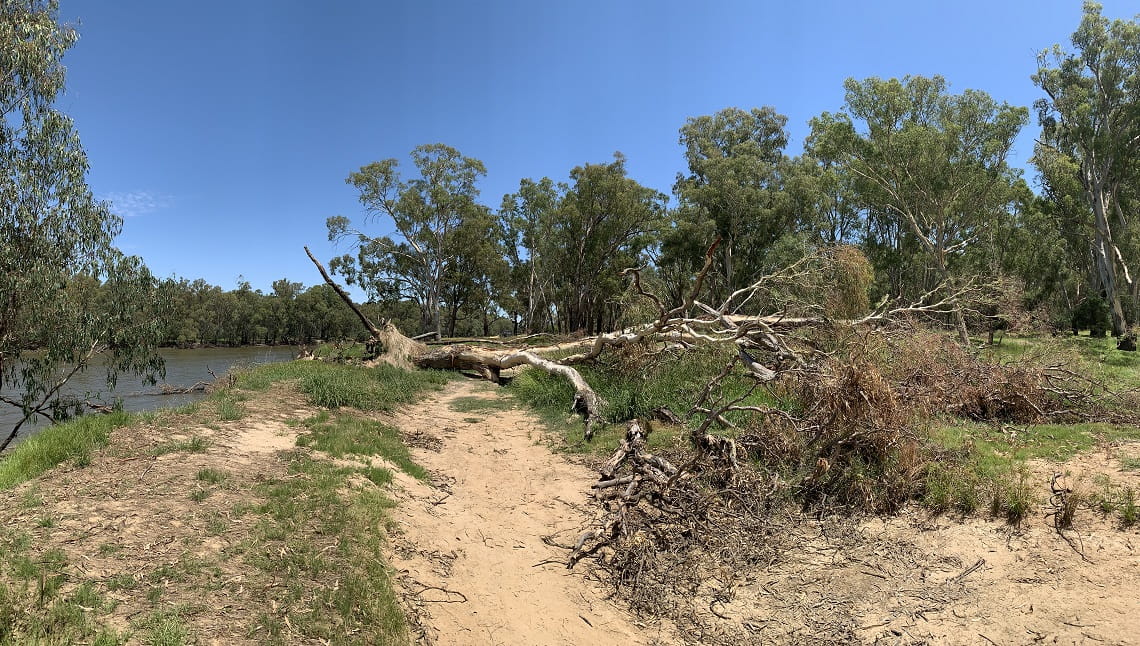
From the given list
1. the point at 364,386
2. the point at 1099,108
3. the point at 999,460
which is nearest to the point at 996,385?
the point at 999,460

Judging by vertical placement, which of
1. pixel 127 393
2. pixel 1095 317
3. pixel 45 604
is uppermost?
pixel 1095 317

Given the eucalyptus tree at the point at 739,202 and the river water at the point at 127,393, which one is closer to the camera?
the river water at the point at 127,393

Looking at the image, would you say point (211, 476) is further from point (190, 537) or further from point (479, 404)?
point (479, 404)

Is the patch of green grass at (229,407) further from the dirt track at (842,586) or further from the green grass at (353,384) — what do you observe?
the dirt track at (842,586)

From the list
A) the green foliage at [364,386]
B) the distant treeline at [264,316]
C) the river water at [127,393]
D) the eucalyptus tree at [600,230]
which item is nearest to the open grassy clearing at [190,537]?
the green foliage at [364,386]

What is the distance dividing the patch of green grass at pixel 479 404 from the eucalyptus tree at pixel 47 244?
20.6ft

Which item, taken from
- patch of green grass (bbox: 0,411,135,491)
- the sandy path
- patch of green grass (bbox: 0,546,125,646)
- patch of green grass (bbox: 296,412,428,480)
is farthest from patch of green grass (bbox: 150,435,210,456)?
patch of green grass (bbox: 0,546,125,646)

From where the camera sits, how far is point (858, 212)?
34.0 metres

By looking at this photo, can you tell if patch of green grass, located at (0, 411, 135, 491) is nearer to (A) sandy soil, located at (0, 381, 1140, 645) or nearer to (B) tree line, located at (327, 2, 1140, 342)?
(A) sandy soil, located at (0, 381, 1140, 645)

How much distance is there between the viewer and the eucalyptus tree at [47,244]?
9414 millimetres

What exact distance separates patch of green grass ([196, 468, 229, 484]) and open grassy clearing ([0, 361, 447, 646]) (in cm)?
1

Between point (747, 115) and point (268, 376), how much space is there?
3341cm

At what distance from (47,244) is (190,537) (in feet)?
31.2

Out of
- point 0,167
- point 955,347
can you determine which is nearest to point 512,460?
point 955,347
